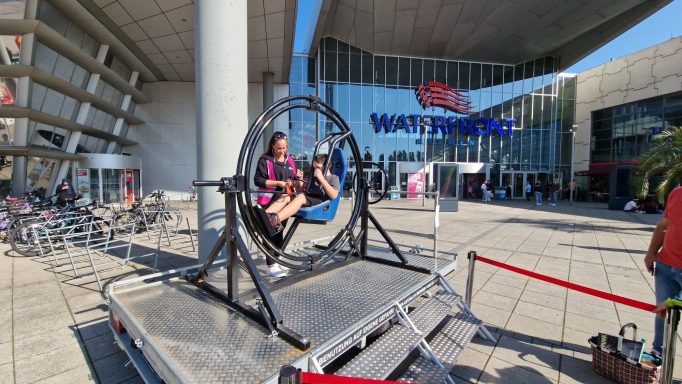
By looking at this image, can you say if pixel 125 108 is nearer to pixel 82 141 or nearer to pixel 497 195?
pixel 82 141

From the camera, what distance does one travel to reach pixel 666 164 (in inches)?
385

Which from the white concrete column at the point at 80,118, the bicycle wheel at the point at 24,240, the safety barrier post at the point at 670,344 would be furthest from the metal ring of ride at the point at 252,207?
the white concrete column at the point at 80,118

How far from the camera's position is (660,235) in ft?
8.73

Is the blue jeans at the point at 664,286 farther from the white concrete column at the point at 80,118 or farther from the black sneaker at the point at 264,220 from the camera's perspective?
the white concrete column at the point at 80,118

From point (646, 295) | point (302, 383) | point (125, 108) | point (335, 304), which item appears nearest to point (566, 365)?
point (335, 304)

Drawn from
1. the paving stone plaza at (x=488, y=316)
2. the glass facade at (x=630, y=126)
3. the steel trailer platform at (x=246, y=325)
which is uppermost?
the glass facade at (x=630, y=126)

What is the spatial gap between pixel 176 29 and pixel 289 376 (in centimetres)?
1854

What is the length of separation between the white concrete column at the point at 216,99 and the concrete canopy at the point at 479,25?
15076mm

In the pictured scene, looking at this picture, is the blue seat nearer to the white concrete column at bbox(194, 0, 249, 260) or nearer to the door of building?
the white concrete column at bbox(194, 0, 249, 260)

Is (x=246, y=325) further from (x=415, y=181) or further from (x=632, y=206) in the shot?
(x=415, y=181)

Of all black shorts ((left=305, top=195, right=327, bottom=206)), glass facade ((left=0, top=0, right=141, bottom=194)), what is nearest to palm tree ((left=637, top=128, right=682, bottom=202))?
black shorts ((left=305, top=195, right=327, bottom=206))

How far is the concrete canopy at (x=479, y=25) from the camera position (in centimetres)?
1808

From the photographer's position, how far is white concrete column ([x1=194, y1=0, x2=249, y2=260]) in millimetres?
3787

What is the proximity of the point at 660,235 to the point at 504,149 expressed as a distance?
26.2 meters
